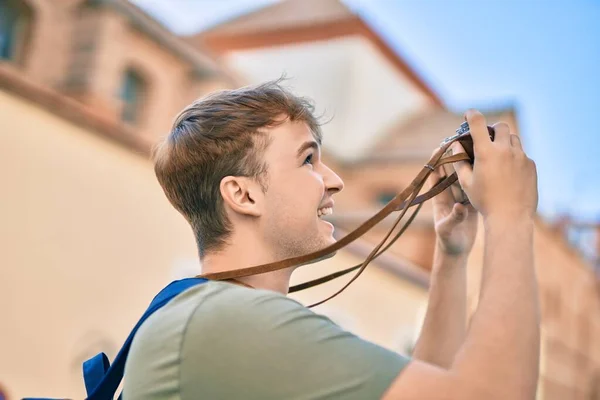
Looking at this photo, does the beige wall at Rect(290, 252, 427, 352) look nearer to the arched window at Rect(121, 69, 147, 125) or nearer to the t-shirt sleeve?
the arched window at Rect(121, 69, 147, 125)

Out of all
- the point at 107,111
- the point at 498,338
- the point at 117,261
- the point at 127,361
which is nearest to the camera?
the point at 498,338

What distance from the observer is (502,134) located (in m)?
1.56

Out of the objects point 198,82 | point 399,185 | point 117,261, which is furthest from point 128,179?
point 399,185

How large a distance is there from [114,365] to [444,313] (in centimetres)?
85

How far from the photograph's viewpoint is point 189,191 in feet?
5.73

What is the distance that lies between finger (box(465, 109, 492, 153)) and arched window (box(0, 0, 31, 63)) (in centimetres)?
1346

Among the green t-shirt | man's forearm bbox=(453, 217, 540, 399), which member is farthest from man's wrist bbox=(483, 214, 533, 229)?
the green t-shirt

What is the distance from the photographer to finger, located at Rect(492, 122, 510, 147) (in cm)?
153

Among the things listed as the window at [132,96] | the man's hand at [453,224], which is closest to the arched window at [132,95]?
the window at [132,96]

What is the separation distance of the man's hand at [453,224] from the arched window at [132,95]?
583 inches

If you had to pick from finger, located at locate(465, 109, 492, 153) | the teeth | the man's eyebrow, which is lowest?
the teeth

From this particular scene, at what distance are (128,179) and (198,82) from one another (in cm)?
940

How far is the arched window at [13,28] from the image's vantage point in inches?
546

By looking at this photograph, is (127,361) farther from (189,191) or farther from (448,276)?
(448,276)
